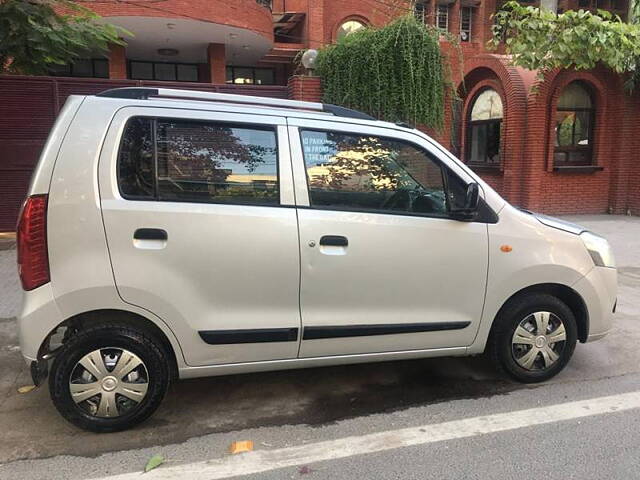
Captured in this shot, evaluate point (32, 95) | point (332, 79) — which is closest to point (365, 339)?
point (332, 79)

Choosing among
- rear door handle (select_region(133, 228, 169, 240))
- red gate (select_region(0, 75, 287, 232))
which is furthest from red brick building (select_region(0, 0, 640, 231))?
rear door handle (select_region(133, 228, 169, 240))

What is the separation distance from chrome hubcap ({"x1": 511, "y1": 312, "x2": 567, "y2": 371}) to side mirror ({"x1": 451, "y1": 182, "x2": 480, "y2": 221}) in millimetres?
930

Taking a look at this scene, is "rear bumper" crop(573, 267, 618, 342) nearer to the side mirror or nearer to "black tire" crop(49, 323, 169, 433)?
the side mirror

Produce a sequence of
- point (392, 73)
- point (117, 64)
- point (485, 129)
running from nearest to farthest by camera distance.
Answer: point (392, 73) → point (485, 129) → point (117, 64)

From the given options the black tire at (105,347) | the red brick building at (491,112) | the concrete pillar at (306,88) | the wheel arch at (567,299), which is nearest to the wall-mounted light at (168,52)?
the red brick building at (491,112)

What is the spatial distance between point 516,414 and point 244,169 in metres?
2.41

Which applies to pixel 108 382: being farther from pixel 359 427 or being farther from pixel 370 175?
pixel 370 175

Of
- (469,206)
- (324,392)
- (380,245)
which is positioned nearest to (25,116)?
(324,392)

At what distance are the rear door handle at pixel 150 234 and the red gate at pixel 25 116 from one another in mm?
6383

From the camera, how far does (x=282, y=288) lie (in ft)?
11.1

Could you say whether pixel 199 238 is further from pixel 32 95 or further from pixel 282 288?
pixel 32 95

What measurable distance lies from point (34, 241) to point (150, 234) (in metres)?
0.63

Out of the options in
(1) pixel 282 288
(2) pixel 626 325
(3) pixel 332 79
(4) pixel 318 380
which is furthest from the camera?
(3) pixel 332 79

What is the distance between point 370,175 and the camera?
3658 mm
